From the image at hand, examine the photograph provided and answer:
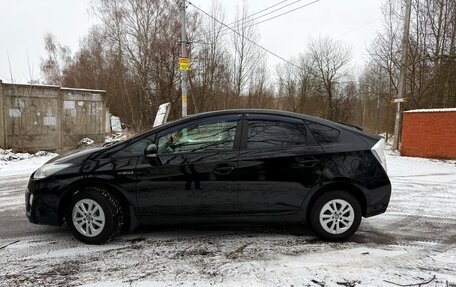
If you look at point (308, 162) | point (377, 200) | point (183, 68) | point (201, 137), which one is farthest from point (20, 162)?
point (377, 200)

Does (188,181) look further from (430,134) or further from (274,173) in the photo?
(430,134)

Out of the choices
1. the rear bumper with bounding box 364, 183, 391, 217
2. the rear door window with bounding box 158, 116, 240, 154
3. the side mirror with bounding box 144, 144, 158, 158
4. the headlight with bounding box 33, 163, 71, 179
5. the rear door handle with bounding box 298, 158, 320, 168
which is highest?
the rear door window with bounding box 158, 116, 240, 154

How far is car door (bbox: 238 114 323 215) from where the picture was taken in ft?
12.4

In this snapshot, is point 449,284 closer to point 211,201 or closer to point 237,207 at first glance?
point 237,207

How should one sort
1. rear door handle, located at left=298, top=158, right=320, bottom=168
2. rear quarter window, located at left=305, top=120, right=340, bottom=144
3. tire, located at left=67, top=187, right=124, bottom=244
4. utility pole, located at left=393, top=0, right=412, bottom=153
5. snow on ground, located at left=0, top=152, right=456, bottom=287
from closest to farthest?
snow on ground, located at left=0, top=152, right=456, bottom=287 → tire, located at left=67, top=187, right=124, bottom=244 → rear door handle, located at left=298, top=158, right=320, bottom=168 → rear quarter window, located at left=305, top=120, right=340, bottom=144 → utility pole, located at left=393, top=0, right=412, bottom=153

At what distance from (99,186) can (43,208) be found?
0.70 meters

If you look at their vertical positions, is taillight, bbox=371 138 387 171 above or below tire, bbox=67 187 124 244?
above

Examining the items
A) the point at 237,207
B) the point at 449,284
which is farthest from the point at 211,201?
the point at 449,284

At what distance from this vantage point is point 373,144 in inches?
158

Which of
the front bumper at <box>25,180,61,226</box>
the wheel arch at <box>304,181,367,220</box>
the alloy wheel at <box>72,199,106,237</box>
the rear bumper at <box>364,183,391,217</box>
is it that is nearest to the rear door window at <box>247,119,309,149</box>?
the wheel arch at <box>304,181,367,220</box>

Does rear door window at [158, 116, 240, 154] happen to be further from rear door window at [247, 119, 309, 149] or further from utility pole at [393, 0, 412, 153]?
utility pole at [393, 0, 412, 153]

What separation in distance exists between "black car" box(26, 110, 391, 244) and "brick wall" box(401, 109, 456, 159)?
33.6 ft

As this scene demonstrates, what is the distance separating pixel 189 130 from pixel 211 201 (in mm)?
907

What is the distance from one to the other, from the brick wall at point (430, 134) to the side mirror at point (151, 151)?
12108mm
